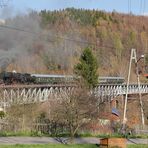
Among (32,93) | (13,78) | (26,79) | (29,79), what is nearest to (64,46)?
(29,79)

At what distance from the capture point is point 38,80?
241ft

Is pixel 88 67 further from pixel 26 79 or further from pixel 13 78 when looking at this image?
pixel 13 78

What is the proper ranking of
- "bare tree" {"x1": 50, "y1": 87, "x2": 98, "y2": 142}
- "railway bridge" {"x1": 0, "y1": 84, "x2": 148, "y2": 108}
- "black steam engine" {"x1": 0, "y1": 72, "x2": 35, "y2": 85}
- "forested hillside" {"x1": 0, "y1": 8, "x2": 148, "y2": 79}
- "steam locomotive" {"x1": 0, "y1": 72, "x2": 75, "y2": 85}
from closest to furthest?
"bare tree" {"x1": 50, "y1": 87, "x2": 98, "y2": 142} < "railway bridge" {"x1": 0, "y1": 84, "x2": 148, "y2": 108} < "black steam engine" {"x1": 0, "y1": 72, "x2": 35, "y2": 85} < "steam locomotive" {"x1": 0, "y1": 72, "x2": 75, "y2": 85} < "forested hillside" {"x1": 0, "y1": 8, "x2": 148, "y2": 79}

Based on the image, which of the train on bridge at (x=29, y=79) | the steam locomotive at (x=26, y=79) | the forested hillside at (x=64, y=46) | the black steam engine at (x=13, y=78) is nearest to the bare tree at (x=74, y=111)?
the train on bridge at (x=29, y=79)

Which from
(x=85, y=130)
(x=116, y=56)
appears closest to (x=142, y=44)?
(x=116, y=56)

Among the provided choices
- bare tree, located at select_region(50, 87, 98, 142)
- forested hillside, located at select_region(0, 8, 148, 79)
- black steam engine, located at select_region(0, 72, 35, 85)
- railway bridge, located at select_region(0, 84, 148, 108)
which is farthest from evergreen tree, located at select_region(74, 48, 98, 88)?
bare tree, located at select_region(50, 87, 98, 142)

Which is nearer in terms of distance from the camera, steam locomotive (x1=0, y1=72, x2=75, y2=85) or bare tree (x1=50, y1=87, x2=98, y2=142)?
bare tree (x1=50, y1=87, x2=98, y2=142)

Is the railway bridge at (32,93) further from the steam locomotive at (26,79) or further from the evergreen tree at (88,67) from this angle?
the evergreen tree at (88,67)

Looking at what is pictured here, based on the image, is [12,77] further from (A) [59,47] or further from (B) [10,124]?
(A) [59,47]

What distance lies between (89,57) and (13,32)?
27.2 m

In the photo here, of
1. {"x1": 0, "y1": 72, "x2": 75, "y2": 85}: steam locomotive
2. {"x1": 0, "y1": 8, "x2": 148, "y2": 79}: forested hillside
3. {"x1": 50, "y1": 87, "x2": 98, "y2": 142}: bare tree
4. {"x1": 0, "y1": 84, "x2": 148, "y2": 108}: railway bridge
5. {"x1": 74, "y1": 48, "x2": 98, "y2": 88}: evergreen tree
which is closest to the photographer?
{"x1": 50, "y1": 87, "x2": 98, "y2": 142}: bare tree

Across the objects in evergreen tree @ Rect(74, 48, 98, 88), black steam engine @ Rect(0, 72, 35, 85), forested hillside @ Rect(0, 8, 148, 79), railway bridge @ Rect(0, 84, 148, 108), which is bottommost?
railway bridge @ Rect(0, 84, 148, 108)

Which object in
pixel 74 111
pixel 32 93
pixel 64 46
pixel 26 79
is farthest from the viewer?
pixel 64 46

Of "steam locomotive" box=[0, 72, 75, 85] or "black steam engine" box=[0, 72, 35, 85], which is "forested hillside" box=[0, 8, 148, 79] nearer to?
"steam locomotive" box=[0, 72, 75, 85]
